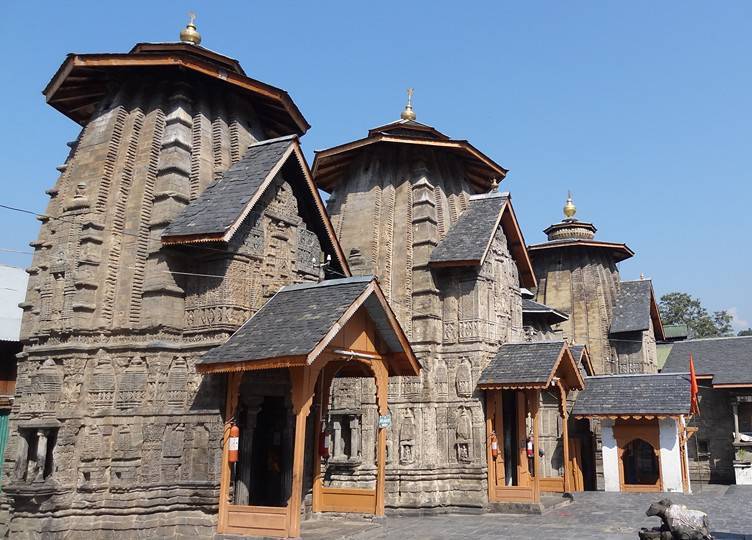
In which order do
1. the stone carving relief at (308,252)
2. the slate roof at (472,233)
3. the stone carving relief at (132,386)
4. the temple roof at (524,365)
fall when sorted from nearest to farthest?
1. the stone carving relief at (132,386)
2. the stone carving relief at (308,252)
3. the temple roof at (524,365)
4. the slate roof at (472,233)

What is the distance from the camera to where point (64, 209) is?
15.9 metres

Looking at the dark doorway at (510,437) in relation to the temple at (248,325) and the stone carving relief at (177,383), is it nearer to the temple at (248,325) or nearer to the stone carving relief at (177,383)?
the temple at (248,325)

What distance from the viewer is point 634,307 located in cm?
3531

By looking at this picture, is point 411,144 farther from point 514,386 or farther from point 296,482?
point 296,482

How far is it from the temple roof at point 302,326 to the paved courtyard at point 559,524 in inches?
147

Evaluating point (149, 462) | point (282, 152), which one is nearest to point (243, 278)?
point (282, 152)

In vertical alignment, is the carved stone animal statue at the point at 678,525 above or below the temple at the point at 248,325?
below

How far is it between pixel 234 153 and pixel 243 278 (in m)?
3.99

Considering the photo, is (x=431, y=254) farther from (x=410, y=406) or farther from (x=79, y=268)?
(x=79, y=268)

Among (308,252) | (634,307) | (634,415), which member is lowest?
(634,415)

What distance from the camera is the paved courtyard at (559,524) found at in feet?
47.8

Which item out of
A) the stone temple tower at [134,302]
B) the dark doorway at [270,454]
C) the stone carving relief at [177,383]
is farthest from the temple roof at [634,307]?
the stone carving relief at [177,383]

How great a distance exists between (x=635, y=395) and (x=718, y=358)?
33.8 ft

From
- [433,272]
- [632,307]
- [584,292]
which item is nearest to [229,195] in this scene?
[433,272]
